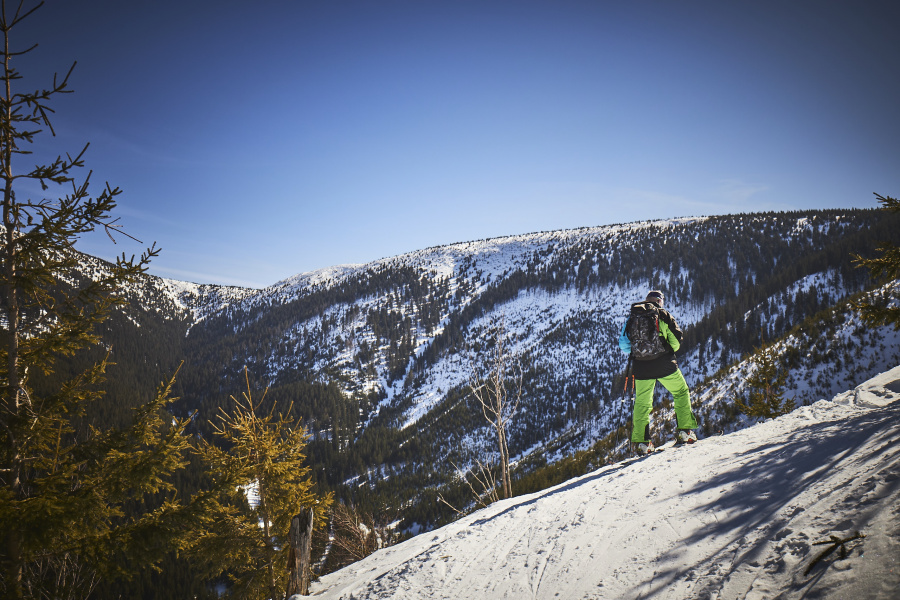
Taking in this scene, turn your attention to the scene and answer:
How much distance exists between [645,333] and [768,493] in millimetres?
3083

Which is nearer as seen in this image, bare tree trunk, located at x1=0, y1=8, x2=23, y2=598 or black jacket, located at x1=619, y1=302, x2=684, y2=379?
bare tree trunk, located at x1=0, y1=8, x2=23, y2=598

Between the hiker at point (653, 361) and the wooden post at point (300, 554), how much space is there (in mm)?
5657

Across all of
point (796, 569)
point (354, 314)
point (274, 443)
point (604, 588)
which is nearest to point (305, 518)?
point (274, 443)

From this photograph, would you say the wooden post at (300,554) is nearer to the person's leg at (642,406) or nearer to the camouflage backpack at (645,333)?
the person's leg at (642,406)

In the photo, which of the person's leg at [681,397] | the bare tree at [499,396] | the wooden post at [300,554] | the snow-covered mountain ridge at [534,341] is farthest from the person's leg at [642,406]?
the wooden post at [300,554]

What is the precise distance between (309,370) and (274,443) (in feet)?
491

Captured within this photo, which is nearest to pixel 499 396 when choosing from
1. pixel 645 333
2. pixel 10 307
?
pixel 645 333

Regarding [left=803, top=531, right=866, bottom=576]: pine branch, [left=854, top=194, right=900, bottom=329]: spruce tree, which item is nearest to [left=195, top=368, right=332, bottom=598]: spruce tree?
[left=803, top=531, right=866, bottom=576]: pine branch

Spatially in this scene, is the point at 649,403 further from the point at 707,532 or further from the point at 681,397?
the point at 707,532

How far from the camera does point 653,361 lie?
19.1ft

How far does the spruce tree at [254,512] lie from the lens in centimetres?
742

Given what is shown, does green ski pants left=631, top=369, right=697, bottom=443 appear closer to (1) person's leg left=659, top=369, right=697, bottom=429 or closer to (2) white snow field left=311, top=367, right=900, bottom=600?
Result: (1) person's leg left=659, top=369, right=697, bottom=429

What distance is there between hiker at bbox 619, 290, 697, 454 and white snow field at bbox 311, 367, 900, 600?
0.73 m

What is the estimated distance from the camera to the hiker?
5.77 meters
